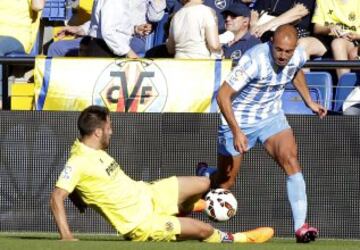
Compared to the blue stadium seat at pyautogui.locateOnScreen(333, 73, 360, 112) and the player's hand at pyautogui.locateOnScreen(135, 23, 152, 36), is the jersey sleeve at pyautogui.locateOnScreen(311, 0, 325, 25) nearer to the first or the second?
the blue stadium seat at pyautogui.locateOnScreen(333, 73, 360, 112)

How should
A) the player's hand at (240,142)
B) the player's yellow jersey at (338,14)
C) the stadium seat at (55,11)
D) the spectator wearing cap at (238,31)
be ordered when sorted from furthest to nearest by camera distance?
the stadium seat at (55,11)
the player's yellow jersey at (338,14)
the spectator wearing cap at (238,31)
the player's hand at (240,142)

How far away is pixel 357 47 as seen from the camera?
15180 millimetres

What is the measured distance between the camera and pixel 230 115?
465 inches

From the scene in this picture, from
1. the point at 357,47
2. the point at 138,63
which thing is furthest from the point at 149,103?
the point at 357,47

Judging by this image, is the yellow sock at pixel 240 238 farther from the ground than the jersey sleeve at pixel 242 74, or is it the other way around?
the jersey sleeve at pixel 242 74

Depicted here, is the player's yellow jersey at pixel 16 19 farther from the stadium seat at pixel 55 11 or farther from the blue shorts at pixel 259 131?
the blue shorts at pixel 259 131

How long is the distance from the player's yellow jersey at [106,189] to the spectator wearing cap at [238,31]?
4.30 metres

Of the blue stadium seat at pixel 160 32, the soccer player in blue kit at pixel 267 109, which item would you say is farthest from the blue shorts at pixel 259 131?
the blue stadium seat at pixel 160 32

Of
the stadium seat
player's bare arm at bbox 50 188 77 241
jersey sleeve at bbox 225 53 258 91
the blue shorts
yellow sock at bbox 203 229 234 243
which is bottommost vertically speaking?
yellow sock at bbox 203 229 234 243

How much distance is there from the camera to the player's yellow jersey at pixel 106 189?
10773mm

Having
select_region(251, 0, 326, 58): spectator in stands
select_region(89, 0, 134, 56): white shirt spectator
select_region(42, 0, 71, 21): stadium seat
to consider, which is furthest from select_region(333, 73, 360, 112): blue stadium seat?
select_region(42, 0, 71, 21): stadium seat

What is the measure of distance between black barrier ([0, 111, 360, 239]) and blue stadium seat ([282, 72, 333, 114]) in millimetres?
380

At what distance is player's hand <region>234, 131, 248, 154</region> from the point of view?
11.6 metres

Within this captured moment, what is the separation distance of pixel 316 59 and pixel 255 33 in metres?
0.83
